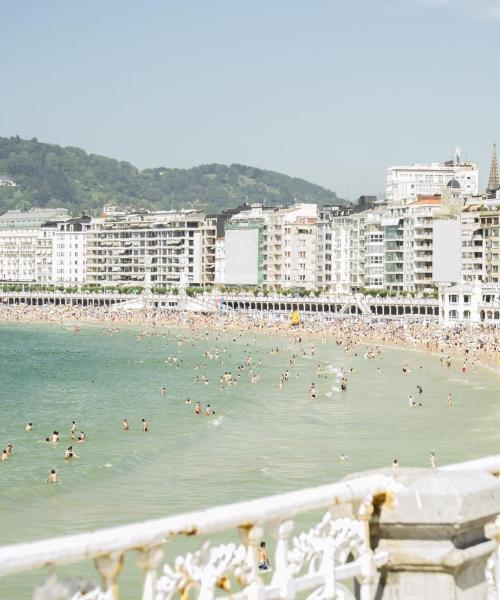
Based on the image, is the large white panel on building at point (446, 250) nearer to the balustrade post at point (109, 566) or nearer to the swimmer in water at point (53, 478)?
the swimmer in water at point (53, 478)

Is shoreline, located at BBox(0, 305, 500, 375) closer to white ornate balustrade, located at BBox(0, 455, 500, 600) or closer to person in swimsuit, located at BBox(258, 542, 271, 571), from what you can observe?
person in swimsuit, located at BBox(258, 542, 271, 571)

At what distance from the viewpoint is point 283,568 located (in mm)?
5133

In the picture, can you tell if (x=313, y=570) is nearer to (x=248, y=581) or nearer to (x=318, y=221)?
(x=248, y=581)

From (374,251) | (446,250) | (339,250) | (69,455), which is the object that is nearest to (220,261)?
(339,250)

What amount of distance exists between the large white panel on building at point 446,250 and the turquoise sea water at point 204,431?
143 ft

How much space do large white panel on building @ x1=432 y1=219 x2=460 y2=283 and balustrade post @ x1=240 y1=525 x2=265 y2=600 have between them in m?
134

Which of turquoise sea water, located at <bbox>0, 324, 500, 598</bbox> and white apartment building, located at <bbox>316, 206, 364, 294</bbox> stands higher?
white apartment building, located at <bbox>316, 206, 364, 294</bbox>

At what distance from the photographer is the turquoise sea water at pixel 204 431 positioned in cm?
→ 3216

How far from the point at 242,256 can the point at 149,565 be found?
579 ft

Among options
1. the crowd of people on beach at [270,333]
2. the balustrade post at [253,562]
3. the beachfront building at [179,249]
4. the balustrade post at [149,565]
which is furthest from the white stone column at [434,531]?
the beachfront building at [179,249]

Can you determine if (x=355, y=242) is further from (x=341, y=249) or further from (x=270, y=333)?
(x=270, y=333)

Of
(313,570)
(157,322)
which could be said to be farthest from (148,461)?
(157,322)

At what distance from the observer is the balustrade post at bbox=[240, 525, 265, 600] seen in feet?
16.3

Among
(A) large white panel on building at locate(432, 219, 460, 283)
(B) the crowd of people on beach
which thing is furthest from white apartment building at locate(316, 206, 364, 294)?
(A) large white panel on building at locate(432, 219, 460, 283)
